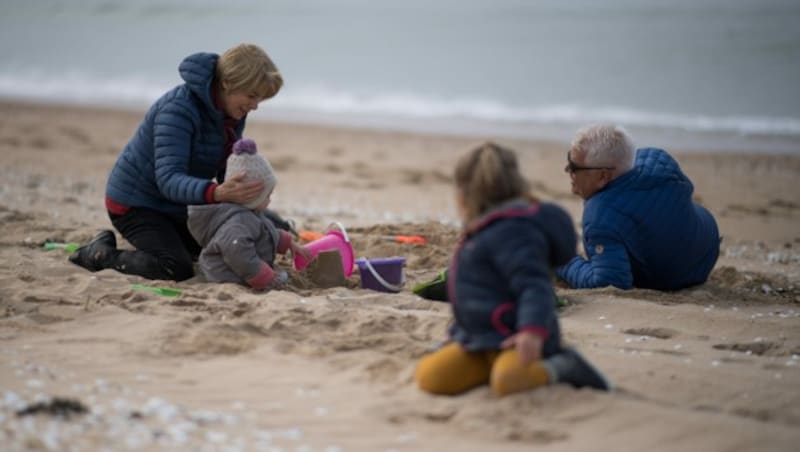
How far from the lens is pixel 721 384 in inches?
139

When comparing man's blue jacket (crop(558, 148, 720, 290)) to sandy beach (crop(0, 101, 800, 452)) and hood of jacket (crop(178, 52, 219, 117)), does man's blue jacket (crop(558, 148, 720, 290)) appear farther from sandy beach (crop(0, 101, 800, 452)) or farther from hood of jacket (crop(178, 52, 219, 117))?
hood of jacket (crop(178, 52, 219, 117))

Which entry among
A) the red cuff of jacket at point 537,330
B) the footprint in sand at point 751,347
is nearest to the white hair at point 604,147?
the footprint in sand at point 751,347

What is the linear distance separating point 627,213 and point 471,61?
1731 cm

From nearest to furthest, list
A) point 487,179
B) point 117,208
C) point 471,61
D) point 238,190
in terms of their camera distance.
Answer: point 487,179 < point 238,190 < point 117,208 < point 471,61

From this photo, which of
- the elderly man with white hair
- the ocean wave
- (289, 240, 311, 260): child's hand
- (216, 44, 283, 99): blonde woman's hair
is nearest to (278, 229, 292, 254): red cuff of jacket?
(289, 240, 311, 260): child's hand

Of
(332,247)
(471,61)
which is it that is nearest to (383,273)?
(332,247)

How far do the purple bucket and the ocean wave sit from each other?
35.0 feet

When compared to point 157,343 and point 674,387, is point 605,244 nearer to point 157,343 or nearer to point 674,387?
point 674,387

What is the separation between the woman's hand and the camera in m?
4.93

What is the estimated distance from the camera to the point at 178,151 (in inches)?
207

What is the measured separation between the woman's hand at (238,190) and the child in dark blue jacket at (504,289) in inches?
68.8

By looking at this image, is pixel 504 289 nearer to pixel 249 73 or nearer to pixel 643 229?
pixel 643 229

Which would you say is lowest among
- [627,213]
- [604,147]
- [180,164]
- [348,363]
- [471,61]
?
[348,363]

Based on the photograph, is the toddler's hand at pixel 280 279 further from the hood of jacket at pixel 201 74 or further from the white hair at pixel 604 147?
the white hair at pixel 604 147
